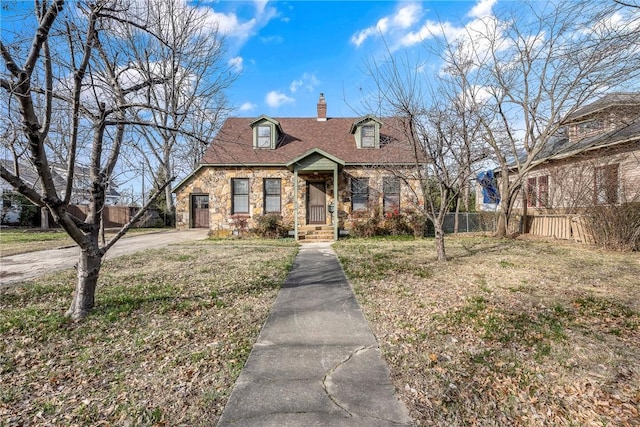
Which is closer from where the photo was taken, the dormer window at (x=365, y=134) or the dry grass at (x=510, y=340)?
the dry grass at (x=510, y=340)

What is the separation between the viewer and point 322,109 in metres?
17.7

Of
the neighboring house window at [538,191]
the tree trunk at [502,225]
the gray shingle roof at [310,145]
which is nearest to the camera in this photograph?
the tree trunk at [502,225]

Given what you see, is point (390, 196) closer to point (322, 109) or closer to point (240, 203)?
point (322, 109)

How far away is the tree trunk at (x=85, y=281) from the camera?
397cm

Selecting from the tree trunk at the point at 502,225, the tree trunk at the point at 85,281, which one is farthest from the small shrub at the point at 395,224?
the tree trunk at the point at 85,281

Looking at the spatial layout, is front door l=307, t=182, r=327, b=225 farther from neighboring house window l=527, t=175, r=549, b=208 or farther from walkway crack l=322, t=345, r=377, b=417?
walkway crack l=322, t=345, r=377, b=417

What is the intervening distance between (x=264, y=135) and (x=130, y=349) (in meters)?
13.3

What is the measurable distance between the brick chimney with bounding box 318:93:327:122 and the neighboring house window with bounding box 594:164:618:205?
41.3ft

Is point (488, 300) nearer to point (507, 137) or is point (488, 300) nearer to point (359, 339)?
point (359, 339)

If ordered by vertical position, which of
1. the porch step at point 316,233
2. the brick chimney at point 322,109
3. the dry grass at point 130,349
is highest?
the brick chimney at point 322,109

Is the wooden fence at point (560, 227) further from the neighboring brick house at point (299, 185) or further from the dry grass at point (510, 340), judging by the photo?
the neighboring brick house at point (299, 185)

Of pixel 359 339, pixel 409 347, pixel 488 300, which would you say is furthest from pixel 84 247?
pixel 488 300

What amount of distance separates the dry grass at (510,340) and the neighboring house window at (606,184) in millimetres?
4232

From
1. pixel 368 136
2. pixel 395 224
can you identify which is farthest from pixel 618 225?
pixel 368 136
